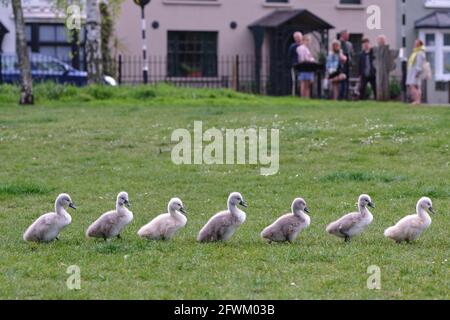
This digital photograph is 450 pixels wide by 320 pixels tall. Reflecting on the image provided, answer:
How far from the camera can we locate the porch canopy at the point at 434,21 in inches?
1912

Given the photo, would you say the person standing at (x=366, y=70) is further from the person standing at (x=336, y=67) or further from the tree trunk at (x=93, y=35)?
the tree trunk at (x=93, y=35)

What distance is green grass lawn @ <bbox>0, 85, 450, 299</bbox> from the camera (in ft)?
34.1

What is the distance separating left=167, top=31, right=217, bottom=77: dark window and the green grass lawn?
43.1ft

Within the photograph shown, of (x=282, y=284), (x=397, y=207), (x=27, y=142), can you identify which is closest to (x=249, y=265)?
(x=282, y=284)

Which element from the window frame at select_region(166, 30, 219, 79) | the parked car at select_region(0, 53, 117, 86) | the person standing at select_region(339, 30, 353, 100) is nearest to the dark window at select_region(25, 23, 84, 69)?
the window frame at select_region(166, 30, 219, 79)

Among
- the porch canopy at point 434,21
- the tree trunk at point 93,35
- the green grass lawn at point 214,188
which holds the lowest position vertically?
the green grass lawn at point 214,188

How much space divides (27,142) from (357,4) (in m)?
28.5

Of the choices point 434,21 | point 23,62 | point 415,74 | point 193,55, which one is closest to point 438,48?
point 434,21

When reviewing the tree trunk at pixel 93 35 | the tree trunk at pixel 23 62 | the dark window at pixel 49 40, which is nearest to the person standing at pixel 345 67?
the tree trunk at pixel 93 35

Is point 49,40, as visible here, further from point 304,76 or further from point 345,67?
point 345,67

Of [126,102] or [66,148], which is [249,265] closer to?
[66,148]

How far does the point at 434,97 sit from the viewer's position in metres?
46.6

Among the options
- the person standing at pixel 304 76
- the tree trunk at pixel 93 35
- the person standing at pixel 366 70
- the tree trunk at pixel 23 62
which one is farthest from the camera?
the person standing at pixel 304 76

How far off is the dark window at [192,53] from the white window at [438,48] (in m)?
9.60
